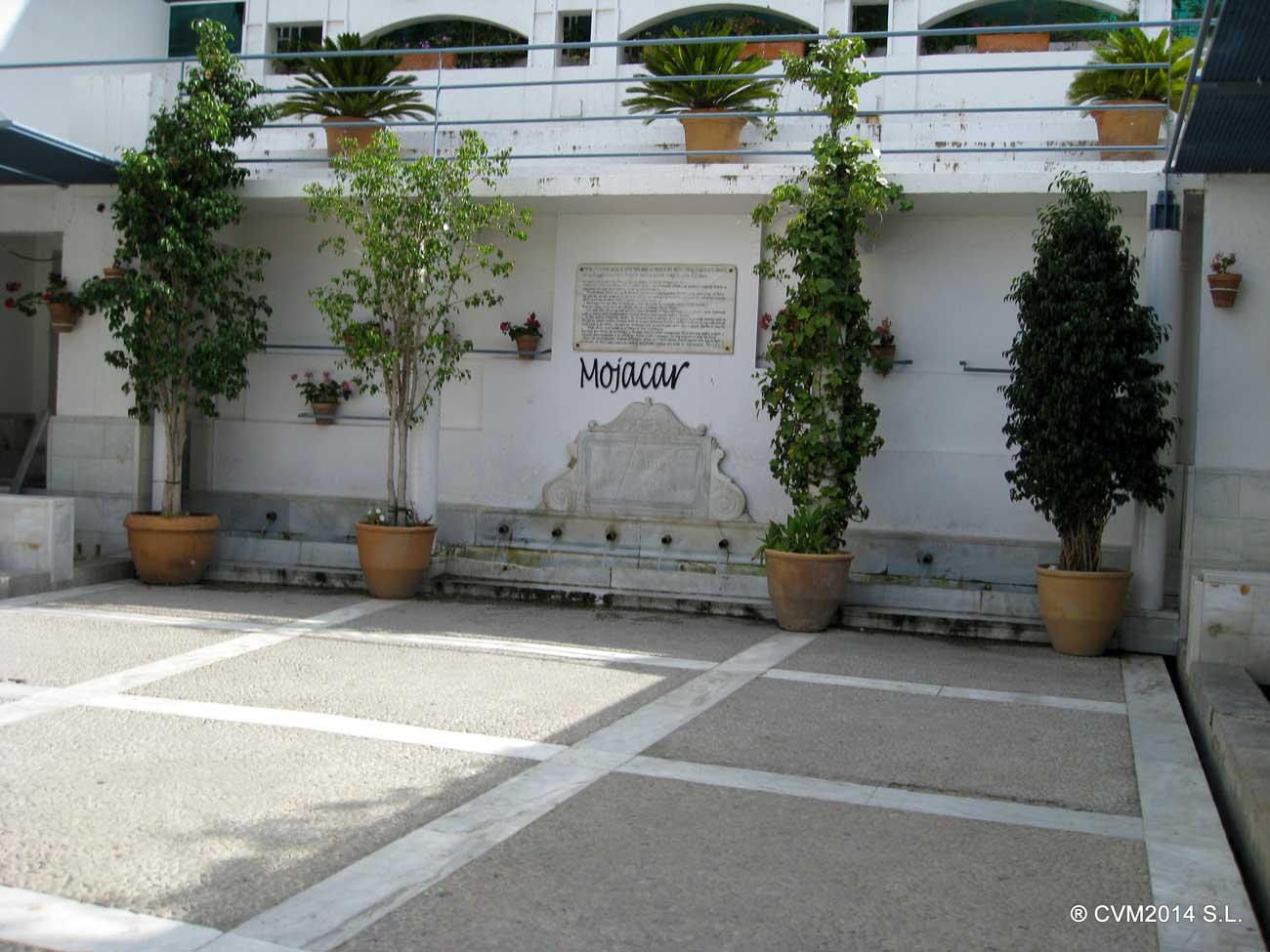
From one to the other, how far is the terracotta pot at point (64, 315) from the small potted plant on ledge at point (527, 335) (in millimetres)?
3772

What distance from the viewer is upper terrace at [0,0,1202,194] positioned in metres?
11.0

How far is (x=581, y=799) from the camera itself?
4848mm

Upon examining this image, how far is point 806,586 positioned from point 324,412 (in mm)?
5304

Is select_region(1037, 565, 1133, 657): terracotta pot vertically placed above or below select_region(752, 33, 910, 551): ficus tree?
below

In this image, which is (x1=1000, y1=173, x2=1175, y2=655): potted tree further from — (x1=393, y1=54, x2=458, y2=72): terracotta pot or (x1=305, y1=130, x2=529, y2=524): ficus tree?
(x1=393, y1=54, x2=458, y2=72): terracotta pot

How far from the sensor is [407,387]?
10.3 m

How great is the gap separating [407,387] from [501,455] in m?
1.52

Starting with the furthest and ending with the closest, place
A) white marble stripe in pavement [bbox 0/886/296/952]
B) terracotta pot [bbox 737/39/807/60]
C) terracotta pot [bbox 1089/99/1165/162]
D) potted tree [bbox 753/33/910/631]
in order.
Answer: terracotta pot [bbox 737/39/807/60], terracotta pot [bbox 1089/99/1165/162], potted tree [bbox 753/33/910/631], white marble stripe in pavement [bbox 0/886/296/952]

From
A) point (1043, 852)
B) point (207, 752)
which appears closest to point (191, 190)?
point (207, 752)

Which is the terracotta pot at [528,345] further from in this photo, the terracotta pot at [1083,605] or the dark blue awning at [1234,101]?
the dark blue awning at [1234,101]

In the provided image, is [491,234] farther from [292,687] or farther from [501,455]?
[292,687]

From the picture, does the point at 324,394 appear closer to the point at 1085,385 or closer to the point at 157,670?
the point at 157,670

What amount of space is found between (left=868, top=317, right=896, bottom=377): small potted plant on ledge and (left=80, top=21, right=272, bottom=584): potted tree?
5230 mm

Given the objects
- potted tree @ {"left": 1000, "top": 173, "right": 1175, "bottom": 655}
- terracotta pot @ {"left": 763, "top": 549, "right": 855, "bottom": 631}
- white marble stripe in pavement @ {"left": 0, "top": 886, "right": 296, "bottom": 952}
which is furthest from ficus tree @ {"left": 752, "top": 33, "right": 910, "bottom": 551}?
white marble stripe in pavement @ {"left": 0, "top": 886, "right": 296, "bottom": 952}
